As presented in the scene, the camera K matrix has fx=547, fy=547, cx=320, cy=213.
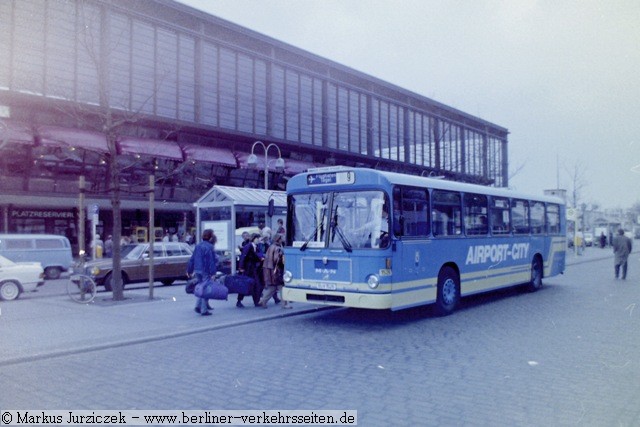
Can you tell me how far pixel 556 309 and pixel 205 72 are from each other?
30751mm

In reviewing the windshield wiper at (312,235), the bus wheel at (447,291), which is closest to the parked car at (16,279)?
the windshield wiper at (312,235)

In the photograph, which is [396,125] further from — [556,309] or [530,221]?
[556,309]

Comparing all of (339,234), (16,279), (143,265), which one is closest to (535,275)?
(339,234)

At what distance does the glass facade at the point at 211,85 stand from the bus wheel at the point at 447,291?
1036 cm

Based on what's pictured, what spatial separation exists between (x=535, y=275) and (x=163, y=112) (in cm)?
2672

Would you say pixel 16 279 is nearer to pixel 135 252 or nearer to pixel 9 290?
pixel 9 290

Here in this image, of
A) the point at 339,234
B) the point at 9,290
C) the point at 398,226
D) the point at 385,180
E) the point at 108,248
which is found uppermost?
the point at 385,180

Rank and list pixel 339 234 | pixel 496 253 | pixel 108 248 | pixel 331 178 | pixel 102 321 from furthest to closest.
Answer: pixel 108 248
pixel 496 253
pixel 102 321
pixel 331 178
pixel 339 234

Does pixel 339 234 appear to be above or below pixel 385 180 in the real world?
below

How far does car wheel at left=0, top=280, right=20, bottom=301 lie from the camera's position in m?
14.9

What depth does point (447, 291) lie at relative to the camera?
11.6m

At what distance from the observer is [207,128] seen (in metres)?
37.3

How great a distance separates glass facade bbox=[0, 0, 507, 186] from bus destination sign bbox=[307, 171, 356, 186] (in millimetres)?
7371

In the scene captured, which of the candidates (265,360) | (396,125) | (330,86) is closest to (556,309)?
(265,360)
